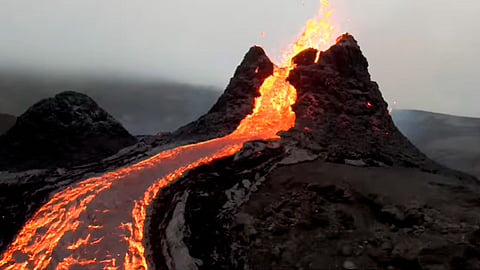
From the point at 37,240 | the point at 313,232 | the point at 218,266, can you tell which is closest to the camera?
the point at 218,266

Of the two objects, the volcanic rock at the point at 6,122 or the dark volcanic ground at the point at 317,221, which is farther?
the volcanic rock at the point at 6,122

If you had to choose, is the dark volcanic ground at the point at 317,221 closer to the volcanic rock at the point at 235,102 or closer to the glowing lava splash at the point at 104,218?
the glowing lava splash at the point at 104,218

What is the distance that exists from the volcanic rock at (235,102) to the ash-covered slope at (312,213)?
153 inches

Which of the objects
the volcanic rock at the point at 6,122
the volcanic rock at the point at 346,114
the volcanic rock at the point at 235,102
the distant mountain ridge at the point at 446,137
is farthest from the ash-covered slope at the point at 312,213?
the volcanic rock at the point at 6,122

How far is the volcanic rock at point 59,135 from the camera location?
2094 centimetres

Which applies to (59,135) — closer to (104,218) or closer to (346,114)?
(104,218)

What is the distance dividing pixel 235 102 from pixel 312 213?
984 centimetres

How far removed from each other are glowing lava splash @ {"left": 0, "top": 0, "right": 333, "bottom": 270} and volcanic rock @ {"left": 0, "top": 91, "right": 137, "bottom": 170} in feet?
28.7

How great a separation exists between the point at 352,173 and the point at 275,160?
8.60 feet

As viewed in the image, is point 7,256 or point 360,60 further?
point 360,60

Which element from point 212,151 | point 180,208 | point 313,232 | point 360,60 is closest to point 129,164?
point 212,151

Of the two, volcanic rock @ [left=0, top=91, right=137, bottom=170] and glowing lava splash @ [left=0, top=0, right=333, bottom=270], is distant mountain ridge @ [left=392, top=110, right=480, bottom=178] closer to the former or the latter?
glowing lava splash @ [left=0, top=0, right=333, bottom=270]

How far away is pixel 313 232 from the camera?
28.8 ft

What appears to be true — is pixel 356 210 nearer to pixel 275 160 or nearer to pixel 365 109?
pixel 275 160
